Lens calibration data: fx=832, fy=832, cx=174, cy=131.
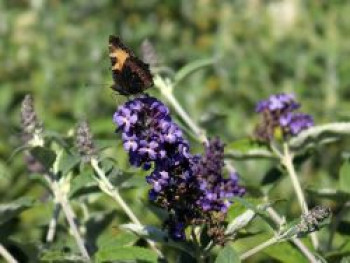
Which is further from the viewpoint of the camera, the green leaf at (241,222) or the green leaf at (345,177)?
the green leaf at (345,177)

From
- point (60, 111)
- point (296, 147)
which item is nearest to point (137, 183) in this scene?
point (296, 147)

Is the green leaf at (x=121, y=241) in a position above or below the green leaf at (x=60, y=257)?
above

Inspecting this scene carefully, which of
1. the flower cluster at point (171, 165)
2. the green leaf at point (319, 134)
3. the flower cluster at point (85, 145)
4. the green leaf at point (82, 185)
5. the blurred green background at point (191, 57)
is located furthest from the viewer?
the blurred green background at point (191, 57)

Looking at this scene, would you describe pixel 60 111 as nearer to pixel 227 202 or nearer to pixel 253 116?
pixel 253 116

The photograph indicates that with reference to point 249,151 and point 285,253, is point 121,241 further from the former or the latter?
point 249,151

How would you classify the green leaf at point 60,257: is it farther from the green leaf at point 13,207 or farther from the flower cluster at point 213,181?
the flower cluster at point 213,181

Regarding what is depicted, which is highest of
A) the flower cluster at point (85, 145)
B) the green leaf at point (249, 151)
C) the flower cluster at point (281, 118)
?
the flower cluster at point (281, 118)

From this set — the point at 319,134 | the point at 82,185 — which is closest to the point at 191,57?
the point at 319,134

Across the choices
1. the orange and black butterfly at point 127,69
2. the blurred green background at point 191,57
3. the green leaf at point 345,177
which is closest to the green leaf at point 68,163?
the orange and black butterfly at point 127,69
